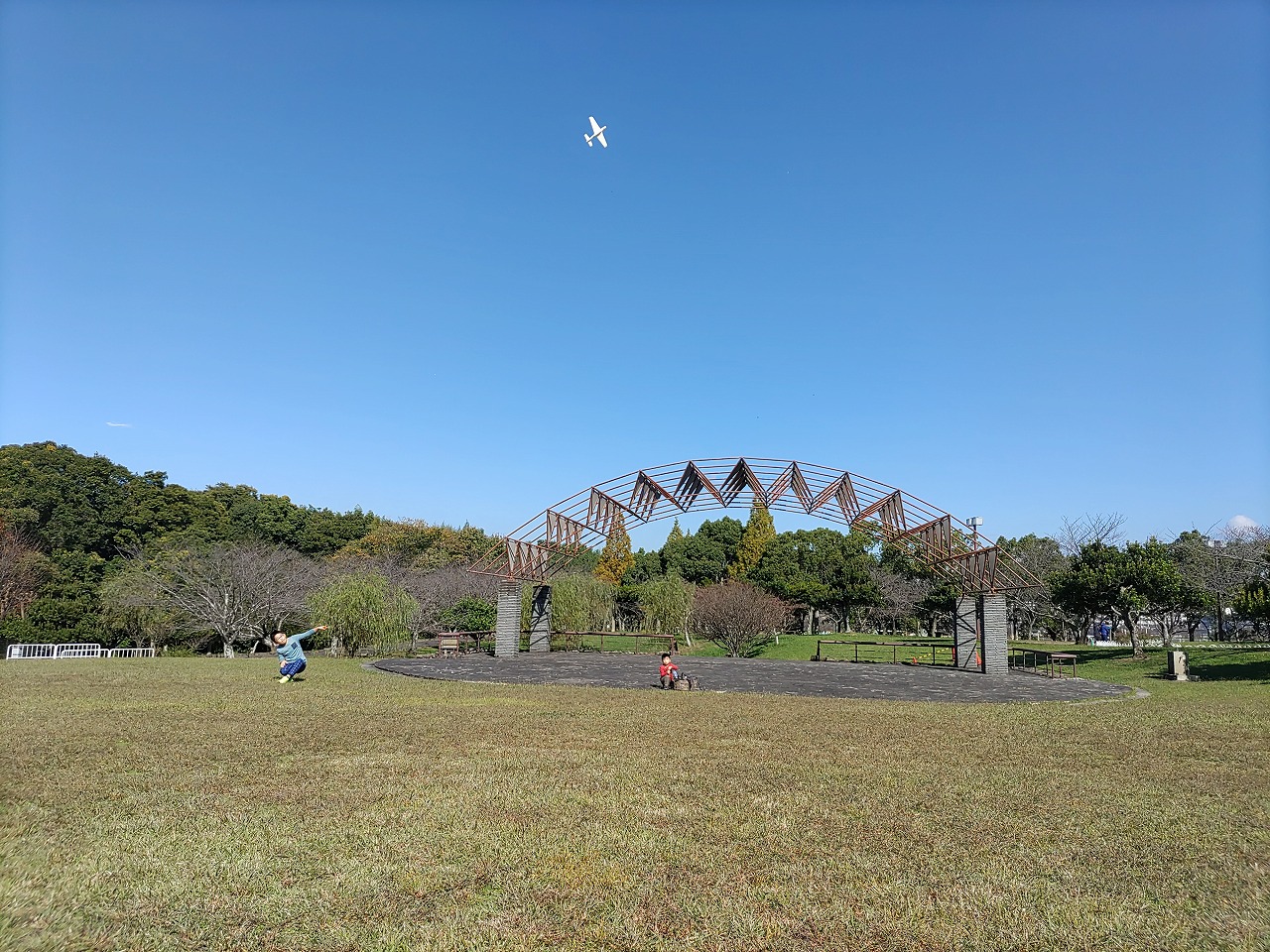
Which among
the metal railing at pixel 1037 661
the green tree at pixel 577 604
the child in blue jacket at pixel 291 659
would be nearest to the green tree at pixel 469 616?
the green tree at pixel 577 604

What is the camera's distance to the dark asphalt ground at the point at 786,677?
15859 mm

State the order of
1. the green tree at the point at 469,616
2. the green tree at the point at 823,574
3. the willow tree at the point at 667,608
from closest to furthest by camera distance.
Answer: the green tree at the point at 469,616
the willow tree at the point at 667,608
the green tree at the point at 823,574

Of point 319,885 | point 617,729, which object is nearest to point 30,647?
point 617,729

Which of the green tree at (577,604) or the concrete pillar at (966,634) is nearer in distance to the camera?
the concrete pillar at (966,634)

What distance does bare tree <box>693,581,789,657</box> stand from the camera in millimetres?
31438

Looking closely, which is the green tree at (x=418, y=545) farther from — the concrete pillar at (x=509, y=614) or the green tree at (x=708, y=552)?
the concrete pillar at (x=509, y=614)

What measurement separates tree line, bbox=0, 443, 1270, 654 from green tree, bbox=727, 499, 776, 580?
0.46ft

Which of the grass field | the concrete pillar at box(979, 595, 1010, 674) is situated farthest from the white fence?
the concrete pillar at box(979, 595, 1010, 674)

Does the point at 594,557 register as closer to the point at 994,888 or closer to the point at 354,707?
the point at 354,707

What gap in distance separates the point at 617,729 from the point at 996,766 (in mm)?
4358

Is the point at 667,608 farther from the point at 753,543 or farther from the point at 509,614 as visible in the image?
the point at 753,543

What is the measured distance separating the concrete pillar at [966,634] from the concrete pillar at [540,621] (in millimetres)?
13048

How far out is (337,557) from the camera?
1866 inches

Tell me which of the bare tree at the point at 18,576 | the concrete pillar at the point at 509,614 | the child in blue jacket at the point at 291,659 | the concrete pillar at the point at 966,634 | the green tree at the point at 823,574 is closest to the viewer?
the child in blue jacket at the point at 291,659
